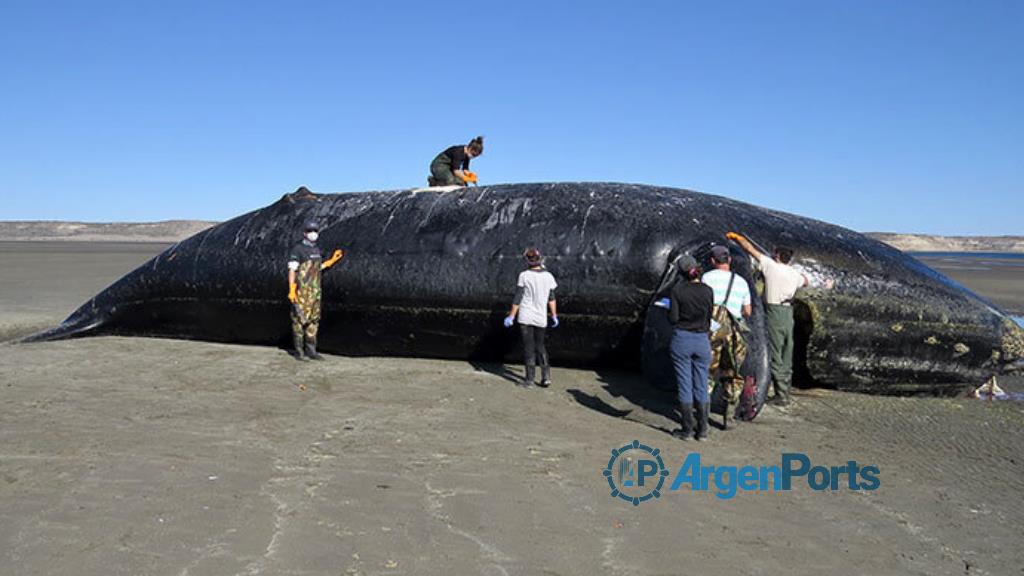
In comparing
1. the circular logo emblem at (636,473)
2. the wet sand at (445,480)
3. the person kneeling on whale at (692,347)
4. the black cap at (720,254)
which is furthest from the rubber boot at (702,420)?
the black cap at (720,254)

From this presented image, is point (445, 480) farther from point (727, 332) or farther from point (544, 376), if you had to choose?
point (544, 376)

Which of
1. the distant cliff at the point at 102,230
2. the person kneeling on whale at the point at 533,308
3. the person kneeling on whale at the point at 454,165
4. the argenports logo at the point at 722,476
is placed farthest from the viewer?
the distant cliff at the point at 102,230

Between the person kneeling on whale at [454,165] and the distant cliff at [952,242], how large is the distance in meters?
143

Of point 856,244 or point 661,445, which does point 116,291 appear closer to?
point 661,445

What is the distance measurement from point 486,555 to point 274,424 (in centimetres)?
308

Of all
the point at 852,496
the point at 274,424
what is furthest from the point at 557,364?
the point at 852,496

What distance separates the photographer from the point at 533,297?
8.20 metres

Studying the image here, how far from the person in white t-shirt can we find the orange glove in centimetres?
495

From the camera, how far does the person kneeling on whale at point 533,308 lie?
322 inches

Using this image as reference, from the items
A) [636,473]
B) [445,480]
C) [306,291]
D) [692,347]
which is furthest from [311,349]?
[636,473]

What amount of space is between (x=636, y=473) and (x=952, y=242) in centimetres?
16998

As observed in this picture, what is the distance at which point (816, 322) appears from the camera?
8422 millimetres

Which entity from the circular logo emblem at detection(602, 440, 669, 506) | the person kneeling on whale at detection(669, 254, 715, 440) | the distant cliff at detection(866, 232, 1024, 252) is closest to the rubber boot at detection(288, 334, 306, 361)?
the circular logo emblem at detection(602, 440, 669, 506)

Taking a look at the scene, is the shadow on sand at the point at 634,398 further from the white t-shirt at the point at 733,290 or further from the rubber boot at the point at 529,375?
the white t-shirt at the point at 733,290
